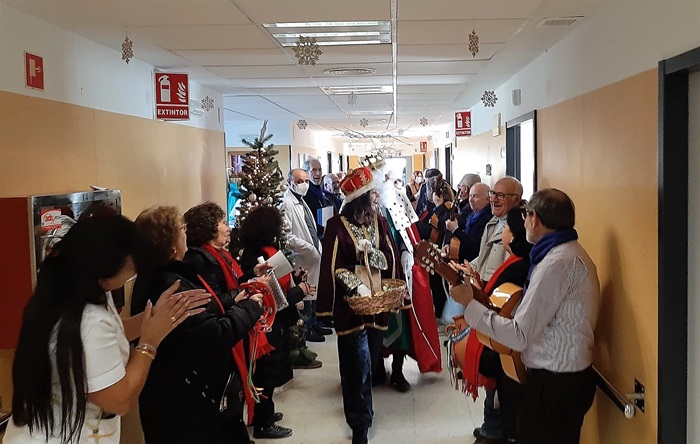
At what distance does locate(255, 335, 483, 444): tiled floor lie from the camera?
3.71 metres

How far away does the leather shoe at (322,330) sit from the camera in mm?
5773

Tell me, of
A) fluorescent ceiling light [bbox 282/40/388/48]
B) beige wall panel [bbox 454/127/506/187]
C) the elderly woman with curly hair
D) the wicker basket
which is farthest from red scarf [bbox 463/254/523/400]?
beige wall panel [bbox 454/127/506/187]

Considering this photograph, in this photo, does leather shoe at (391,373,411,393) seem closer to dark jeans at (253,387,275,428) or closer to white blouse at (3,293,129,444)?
dark jeans at (253,387,275,428)

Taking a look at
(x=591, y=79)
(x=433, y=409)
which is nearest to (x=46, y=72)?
(x=591, y=79)

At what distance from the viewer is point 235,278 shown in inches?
110

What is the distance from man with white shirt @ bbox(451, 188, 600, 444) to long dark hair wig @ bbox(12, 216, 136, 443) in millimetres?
1395

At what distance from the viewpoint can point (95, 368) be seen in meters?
1.68

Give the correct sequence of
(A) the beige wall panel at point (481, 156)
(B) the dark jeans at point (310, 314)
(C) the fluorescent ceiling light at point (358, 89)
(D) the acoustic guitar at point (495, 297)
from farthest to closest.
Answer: (A) the beige wall panel at point (481, 156) < (C) the fluorescent ceiling light at point (358, 89) < (B) the dark jeans at point (310, 314) < (D) the acoustic guitar at point (495, 297)

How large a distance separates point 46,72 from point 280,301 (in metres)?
1.68

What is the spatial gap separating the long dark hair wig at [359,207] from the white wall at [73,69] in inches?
64.0

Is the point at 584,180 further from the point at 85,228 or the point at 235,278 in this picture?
the point at 85,228

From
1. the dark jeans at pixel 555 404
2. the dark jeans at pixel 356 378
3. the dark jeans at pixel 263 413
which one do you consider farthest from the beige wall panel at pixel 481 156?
the dark jeans at pixel 555 404

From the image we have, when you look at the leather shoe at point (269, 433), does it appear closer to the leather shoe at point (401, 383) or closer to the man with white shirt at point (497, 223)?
the leather shoe at point (401, 383)

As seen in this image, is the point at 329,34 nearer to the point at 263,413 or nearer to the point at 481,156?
the point at 263,413
